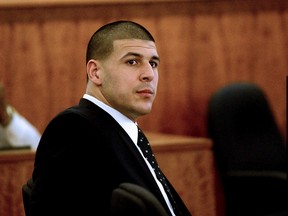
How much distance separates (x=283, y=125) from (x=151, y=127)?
829mm

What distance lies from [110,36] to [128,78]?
126 mm

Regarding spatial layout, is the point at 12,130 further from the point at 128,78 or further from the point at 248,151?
the point at 128,78

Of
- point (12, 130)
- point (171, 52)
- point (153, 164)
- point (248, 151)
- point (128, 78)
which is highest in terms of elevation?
point (128, 78)

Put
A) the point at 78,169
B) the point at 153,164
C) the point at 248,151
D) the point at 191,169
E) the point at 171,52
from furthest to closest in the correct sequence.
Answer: the point at 171,52
the point at 248,151
the point at 191,169
the point at 153,164
the point at 78,169

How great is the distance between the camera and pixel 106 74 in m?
1.47

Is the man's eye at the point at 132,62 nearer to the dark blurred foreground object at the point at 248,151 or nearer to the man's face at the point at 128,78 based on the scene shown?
the man's face at the point at 128,78

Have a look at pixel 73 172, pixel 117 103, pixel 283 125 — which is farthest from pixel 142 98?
pixel 283 125

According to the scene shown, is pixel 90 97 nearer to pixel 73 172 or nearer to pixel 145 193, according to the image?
pixel 73 172

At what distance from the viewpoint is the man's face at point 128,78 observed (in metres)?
1.46

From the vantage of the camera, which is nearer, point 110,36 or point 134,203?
point 134,203

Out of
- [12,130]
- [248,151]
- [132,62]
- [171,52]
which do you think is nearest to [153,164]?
[132,62]

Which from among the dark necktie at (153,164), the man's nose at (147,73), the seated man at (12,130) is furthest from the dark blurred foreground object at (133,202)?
the seated man at (12,130)

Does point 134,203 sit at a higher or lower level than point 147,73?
lower

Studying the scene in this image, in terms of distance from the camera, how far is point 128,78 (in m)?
1.46
